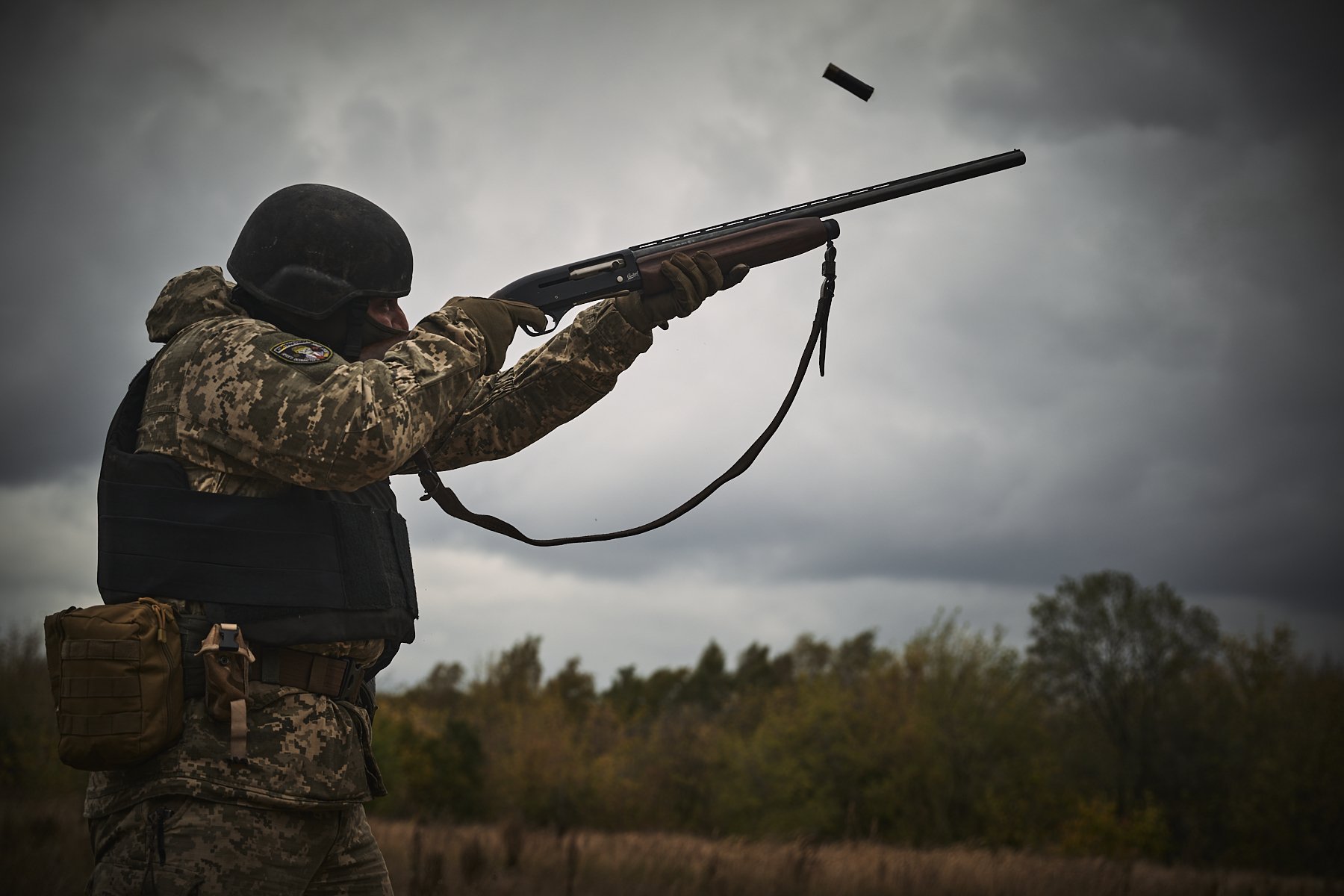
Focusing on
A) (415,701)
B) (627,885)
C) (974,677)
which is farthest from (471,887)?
(415,701)

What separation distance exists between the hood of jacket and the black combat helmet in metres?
0.11

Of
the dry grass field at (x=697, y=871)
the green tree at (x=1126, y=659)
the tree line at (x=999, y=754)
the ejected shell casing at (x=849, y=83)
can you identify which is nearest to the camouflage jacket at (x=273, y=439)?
the ejected shell casing at (x=849, y=83)

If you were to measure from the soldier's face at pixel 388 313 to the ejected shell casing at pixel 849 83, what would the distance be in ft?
8.17

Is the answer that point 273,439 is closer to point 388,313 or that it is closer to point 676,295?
point 388,313

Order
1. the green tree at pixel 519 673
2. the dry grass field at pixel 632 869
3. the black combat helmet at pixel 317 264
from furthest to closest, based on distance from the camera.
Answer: the green tree at pixel 519 673
the dry grass field at pixel 632 869
the black combat helmet at pixel 317 264

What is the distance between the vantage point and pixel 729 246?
4.66 meters

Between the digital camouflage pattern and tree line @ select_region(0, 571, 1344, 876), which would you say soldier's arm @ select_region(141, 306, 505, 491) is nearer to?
the digital camouflage pattern

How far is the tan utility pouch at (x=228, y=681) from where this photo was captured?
8.87 ft

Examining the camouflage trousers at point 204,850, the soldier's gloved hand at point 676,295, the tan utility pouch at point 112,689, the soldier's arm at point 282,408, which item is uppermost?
the soldier's gloved hand at point 676,295

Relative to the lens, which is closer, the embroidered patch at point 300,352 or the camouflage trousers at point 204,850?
the camouflage trousers at point 204,850

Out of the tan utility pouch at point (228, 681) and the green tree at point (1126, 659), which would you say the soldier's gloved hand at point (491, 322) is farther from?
the green tree at point (1126, 659)

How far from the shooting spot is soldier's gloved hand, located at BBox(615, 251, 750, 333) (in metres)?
4.40

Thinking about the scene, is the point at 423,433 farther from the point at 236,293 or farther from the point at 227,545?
the point at 236,293

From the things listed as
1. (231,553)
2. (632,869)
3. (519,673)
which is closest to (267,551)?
(231,553)
